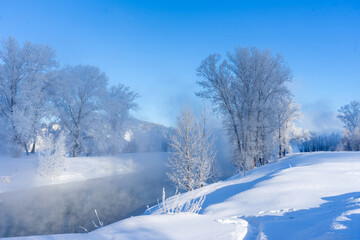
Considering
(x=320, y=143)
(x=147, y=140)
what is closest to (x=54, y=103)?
(x=147, y=140)

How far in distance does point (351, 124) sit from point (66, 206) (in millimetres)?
43141

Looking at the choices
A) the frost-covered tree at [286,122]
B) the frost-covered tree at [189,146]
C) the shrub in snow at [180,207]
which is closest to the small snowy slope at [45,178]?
the frost-covered tree at [189,146]

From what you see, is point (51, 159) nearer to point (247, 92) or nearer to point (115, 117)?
point (115, 117)

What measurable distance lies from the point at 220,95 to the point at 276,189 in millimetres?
12887

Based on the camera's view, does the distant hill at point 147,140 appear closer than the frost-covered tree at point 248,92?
No

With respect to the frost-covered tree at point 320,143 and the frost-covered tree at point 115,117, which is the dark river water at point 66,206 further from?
the frost-covered tree at point 320,143

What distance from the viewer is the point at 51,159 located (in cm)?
1658

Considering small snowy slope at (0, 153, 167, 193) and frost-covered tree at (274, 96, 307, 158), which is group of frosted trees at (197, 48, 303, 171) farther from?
small snowy slope at (0, 153, 167, 193)

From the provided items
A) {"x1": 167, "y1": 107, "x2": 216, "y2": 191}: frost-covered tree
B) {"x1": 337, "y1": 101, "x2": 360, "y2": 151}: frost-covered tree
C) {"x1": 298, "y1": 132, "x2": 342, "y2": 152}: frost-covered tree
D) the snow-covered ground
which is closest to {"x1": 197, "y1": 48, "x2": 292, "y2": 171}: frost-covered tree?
{"x1": 167, "y1": 107, "x2": 216, "y2": 191}: frost-covered tree

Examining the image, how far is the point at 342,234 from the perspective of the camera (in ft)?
7.32

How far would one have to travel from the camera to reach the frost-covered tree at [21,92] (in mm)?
18484

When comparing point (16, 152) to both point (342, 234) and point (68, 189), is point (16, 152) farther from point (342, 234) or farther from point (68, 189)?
point (342, 234)

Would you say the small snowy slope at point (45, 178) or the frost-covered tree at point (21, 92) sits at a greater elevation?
the frost-covered tree at point (21, 92)

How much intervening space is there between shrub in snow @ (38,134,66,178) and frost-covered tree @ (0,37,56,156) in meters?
3.76
